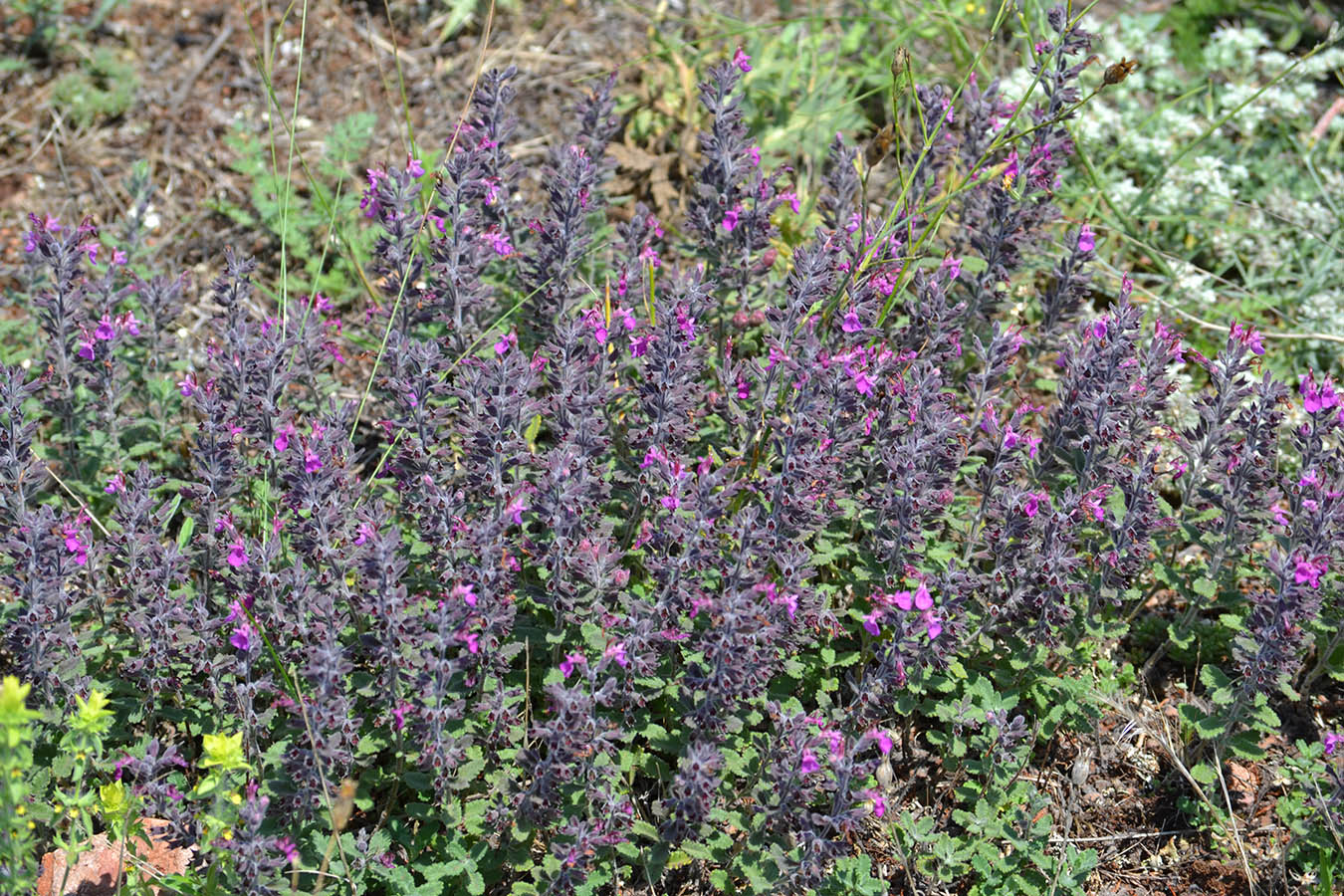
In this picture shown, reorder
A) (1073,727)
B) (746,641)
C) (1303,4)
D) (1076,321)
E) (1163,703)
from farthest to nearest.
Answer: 1. (1303,4)
2. (1076,321)
3. (1163,703)
4. (1073,727)
5. (746,641)

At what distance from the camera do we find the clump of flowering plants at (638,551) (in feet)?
12.4

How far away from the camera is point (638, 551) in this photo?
14.4 feet

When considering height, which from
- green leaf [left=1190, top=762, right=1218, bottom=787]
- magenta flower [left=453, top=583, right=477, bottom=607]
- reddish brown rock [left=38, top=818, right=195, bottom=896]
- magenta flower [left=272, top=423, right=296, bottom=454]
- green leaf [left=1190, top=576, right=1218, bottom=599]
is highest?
magenta flower [left=272, top=423, right=296, bottom=454]

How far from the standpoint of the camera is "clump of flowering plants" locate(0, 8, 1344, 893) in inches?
149

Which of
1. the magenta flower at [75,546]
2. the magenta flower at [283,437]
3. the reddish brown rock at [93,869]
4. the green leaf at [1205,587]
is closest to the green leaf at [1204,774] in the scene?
the green leaf at [1205,587]

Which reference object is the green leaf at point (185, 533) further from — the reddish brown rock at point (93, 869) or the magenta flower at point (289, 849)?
the magenta flower at point (289, 849)

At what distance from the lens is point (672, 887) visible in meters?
4.22

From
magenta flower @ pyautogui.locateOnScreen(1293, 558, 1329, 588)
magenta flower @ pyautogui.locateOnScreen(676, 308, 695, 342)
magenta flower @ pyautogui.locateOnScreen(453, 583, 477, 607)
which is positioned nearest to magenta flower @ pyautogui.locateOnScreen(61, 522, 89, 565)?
magenta flower @ pyautogui.locateOnScreen(453, 583, 477, 607)

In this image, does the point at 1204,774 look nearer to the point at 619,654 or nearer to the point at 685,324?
the point at 619,654

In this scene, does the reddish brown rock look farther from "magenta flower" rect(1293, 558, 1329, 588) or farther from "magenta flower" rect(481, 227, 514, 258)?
"magenta flower" rect(1293, 558, 1329, 588)

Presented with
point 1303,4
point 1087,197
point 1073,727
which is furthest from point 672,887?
point 1303,4

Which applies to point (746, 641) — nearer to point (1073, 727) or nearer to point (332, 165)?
point (1073, 727)

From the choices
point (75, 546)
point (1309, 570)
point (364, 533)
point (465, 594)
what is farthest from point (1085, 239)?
point (75, 546)

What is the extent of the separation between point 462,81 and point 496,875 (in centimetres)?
519
